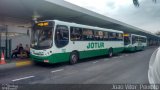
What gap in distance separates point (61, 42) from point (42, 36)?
1.28 meters

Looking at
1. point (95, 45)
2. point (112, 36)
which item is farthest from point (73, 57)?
point (112, 36)

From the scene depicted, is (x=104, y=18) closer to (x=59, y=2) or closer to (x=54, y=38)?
(x=59, y=2)

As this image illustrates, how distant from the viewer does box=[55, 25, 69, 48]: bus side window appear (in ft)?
37.4

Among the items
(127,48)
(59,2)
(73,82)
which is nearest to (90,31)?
(59,2)

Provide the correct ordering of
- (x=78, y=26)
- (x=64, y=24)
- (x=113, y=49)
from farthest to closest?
(x=113, y=49) → (x=78, y=26) → (x=64, y=24)

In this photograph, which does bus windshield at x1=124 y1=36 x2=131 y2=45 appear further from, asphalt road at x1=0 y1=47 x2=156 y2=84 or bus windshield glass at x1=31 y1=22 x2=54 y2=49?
bus windshield glass at x1=31 y1=22 x2=54 y2=49

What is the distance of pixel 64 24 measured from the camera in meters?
12.1

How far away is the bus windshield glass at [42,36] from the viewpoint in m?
11.2

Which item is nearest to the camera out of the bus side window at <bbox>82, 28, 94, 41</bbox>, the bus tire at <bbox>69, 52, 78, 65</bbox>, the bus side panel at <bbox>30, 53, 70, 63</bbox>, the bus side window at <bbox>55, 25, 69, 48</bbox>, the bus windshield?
the bus side panel at <bbox>30, 53, 70, 63</bbox>

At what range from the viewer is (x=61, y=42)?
11.7m

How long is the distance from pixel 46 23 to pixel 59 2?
3446 mm

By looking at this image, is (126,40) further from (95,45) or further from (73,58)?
(73,58)

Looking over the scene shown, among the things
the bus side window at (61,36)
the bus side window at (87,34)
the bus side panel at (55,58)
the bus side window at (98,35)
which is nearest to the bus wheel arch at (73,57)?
the bus side panel at (55,58)

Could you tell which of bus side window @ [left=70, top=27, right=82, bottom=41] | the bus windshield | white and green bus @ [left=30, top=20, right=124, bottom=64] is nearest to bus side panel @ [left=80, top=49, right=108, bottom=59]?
white and green bus @ [left=30, top=20, right=124, bottom=64]
